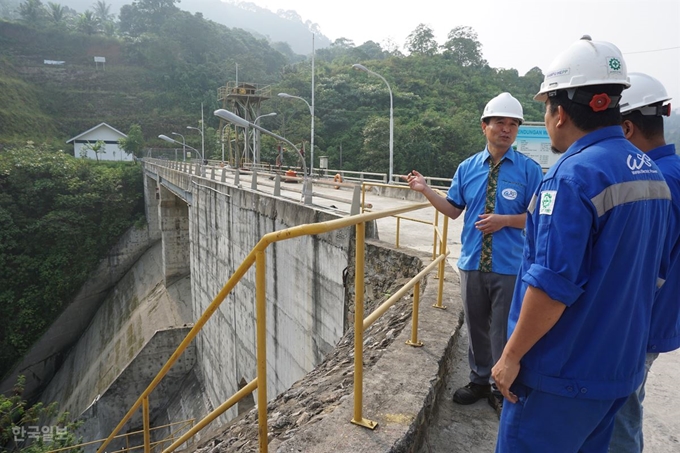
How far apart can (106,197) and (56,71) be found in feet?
147

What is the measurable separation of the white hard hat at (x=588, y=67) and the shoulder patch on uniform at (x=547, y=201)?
386 millimetres

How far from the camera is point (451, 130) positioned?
3978cm

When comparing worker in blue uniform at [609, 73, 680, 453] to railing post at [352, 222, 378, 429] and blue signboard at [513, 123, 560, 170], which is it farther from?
blue signboard at [513, 123, 560, 170]

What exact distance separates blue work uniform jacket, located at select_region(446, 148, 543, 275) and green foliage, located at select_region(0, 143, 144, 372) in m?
29.4

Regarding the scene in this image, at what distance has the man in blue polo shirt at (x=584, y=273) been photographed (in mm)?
1281

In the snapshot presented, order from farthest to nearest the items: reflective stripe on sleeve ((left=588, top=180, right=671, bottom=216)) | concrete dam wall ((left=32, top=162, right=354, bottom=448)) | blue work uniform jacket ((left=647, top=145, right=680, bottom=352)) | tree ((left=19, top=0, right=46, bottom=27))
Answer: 1. tree ((left=19, top=0, right=46, bottom=27))
2. concrete dam wall ((left=32, top=162, right=354, bottom=448))
3. blue work uniform jacket ((left=647, top=145, right=680, bottom=352))
4. reflective stripe on sleeve ((left=588, top=180, right=671, bottom=216))

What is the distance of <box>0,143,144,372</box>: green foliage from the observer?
81.9ft

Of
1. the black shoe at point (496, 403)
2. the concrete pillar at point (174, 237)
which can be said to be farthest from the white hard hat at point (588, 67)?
the concrete pillar at point (174, 237)

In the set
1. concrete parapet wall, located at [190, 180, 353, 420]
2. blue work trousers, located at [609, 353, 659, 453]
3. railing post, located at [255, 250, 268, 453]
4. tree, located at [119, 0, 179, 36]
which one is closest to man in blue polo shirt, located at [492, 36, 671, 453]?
blue work trousers, located at [609, 353, 659, 453]

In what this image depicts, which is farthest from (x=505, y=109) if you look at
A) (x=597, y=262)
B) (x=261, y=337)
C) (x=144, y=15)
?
(x=144, y=15)

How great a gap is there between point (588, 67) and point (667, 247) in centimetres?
76

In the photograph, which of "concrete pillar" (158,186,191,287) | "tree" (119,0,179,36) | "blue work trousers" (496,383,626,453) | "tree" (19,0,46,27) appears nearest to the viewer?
"blue work trousers" (496,383,626,453)

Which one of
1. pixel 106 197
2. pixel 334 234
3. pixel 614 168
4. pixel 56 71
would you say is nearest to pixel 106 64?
pixel 56 71

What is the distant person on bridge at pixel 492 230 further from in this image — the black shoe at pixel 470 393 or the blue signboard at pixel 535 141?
the blue signboard at pixel 535 141
